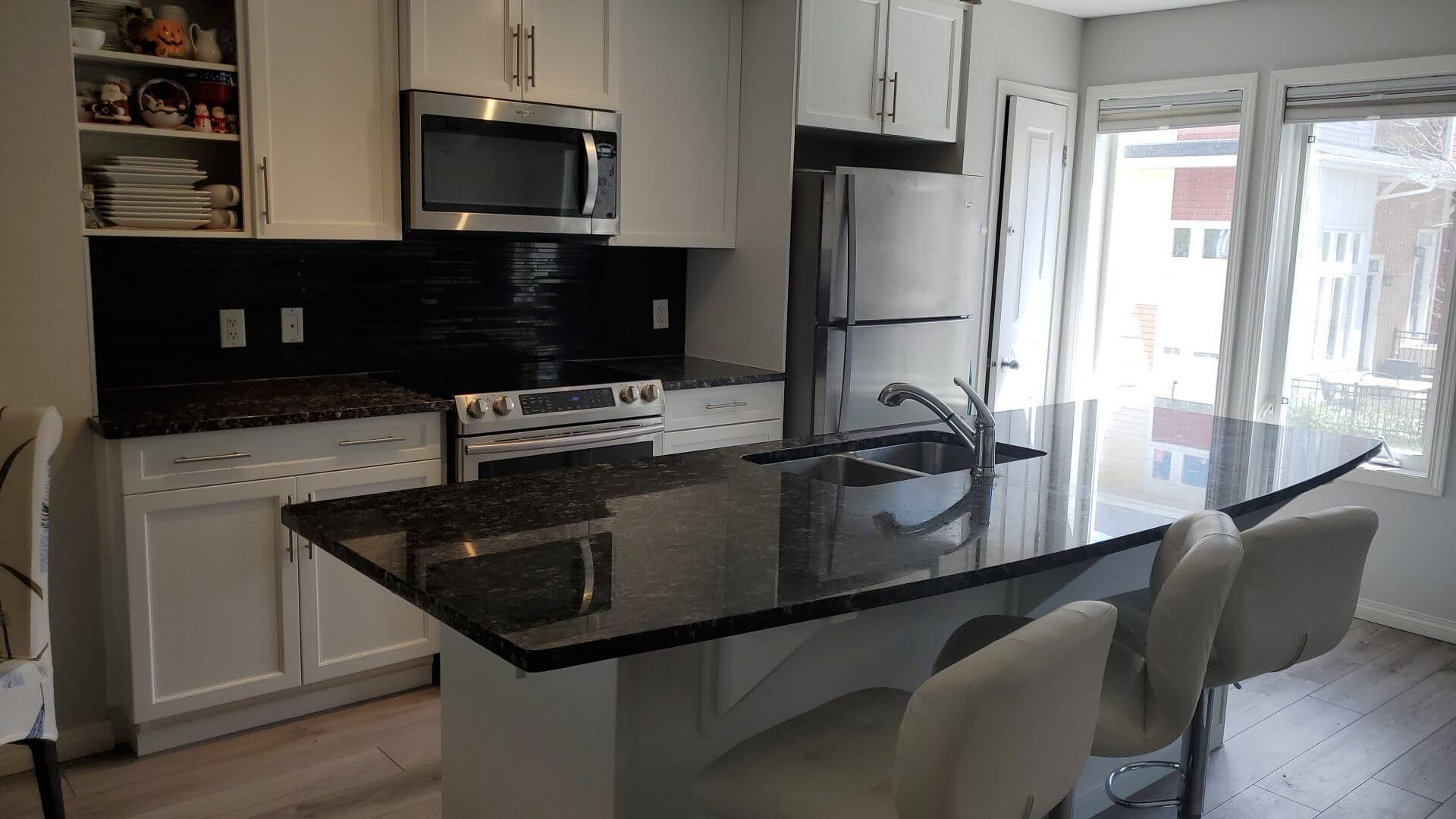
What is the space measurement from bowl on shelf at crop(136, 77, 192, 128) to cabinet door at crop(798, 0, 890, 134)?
6.51 feet

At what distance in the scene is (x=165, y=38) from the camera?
299cm

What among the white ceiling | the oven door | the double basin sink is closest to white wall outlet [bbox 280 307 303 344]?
the oven door

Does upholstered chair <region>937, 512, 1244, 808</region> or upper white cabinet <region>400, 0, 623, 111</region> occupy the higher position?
upper white cabinet <region>400, 0, 623, 111</region>

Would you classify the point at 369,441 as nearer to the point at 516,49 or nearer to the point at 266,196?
the point at 266,196

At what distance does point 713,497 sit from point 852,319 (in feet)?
6.30

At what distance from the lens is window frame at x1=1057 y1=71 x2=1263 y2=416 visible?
460 cm

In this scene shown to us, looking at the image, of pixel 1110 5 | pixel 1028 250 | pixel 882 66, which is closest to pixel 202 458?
pixel 882 66

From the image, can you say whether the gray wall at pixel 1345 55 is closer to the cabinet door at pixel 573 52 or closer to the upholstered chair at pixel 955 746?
the cabinet door at pixel 573 52

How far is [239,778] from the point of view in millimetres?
2826

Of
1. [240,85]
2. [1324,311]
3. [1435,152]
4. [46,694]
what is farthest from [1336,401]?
[46,694]

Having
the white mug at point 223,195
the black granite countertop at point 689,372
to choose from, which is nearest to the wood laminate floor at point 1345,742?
the black granite countertop at point 689,372

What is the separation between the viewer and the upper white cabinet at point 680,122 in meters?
3.81

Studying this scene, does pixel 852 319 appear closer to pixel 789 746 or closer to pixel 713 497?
pixel 713 497

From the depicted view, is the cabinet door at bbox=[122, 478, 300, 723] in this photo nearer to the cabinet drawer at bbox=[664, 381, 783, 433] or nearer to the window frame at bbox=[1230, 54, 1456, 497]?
the cabinet drawer at bbox=[664, 381, 783, 433]
